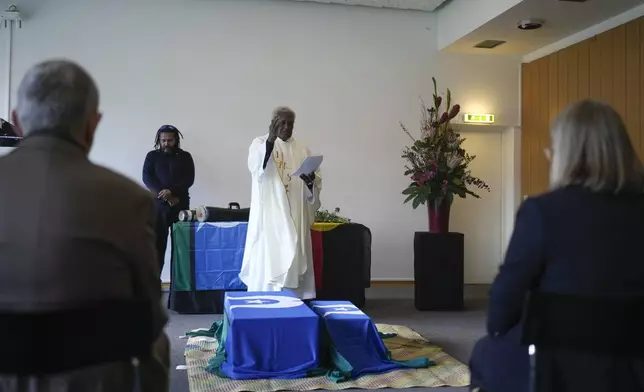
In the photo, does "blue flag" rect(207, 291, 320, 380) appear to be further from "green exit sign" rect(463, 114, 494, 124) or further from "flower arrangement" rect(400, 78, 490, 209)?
"green exit sign" rect(463, 114, 494, 124)

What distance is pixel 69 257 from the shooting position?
130 cm

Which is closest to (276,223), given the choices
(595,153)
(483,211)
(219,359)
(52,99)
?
(219,359)

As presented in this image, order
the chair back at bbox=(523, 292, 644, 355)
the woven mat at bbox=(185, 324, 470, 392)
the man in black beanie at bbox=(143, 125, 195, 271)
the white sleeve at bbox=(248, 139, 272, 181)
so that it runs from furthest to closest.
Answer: the man in black beanie at bbox=(143, 125, 195, 271) < the white sleeve at bbox=(248, 139, 272, 181) < the woven mat at bbox=(185, 324, 470, 392) < the chair back at bbox=(523, 292, 644, 355)

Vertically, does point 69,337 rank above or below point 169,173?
below

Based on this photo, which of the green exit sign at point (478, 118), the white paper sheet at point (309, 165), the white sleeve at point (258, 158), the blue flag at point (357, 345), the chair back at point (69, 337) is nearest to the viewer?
the chair back at point (69, 337)

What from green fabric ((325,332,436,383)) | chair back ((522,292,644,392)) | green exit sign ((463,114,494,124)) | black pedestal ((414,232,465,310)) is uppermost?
green exit sign ((463,114,494,124))

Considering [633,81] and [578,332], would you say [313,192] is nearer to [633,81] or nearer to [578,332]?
[633,81]

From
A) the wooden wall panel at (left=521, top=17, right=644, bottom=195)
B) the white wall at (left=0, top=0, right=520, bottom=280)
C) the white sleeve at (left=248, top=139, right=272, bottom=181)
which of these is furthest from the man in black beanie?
the wooden wall panel at (left=521, top=17, right=644, bottom=195)

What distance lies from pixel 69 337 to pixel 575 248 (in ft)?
3.85

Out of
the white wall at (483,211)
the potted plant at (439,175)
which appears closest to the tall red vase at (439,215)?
the potted plant at (439,175)

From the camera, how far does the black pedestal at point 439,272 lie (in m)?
6.34

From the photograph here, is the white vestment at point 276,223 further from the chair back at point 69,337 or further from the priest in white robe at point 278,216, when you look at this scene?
the chair back at point 69,337

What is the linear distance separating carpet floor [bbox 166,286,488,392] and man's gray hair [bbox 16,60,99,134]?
2.32 metres

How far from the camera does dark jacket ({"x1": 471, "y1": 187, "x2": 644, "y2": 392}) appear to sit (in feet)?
5.36
